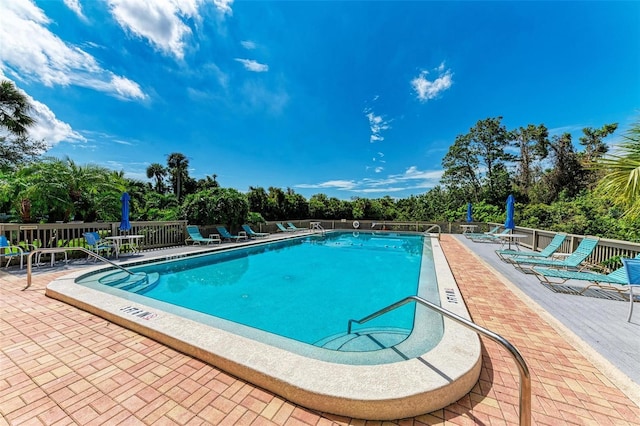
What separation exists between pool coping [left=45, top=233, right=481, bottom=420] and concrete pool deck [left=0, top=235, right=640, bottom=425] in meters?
0.07

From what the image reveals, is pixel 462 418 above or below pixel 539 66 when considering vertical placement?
below

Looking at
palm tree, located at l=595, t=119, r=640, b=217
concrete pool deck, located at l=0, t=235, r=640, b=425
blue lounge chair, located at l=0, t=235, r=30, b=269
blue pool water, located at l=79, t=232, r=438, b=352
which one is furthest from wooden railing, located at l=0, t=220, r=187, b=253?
palm tree, located at l=595, t=119, r=640, b=217

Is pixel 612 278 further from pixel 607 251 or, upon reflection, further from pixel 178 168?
pixel 178 168

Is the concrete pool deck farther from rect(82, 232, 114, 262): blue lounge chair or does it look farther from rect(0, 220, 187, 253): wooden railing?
rect(0, 220, 187, 253): wooden railing

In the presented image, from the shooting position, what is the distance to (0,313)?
337 cm

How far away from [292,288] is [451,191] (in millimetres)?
23456

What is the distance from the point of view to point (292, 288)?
593 cm

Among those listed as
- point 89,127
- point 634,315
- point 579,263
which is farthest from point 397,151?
point 89,127

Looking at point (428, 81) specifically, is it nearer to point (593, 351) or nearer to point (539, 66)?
point (539, 66)

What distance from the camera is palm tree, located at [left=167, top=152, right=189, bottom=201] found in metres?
37.5

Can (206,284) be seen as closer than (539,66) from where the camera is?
Yes

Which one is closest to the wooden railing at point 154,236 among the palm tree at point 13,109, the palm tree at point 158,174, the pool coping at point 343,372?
the pool coping at point 343,372

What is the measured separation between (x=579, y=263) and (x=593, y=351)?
370cm

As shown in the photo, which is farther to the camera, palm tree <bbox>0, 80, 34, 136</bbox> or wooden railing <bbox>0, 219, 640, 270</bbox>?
palm tree <bbox>0, 80, 34, 136</bbox>
